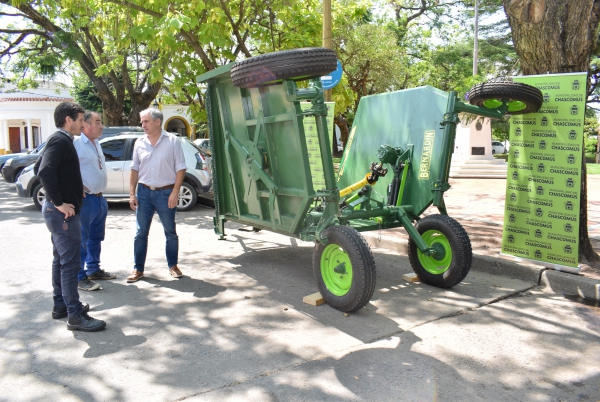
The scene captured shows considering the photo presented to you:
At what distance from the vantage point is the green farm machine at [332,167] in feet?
16.0

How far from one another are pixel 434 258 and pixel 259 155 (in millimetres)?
2153

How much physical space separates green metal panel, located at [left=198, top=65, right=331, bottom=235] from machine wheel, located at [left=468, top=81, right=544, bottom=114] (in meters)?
1.95

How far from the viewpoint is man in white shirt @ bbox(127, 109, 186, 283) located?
578 centimetres

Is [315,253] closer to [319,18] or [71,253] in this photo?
[71,253]

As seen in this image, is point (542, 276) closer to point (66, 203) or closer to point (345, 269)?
point (345, 269)

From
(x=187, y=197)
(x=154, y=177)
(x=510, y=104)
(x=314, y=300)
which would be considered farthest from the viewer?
(x=187, y=197)

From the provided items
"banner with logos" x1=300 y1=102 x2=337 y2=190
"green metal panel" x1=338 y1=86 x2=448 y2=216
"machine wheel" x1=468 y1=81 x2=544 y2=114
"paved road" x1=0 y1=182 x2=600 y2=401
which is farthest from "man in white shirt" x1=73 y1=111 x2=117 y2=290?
"machine wheel" x1=468 y1=81 x2=544 y2=114

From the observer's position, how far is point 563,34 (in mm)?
6043

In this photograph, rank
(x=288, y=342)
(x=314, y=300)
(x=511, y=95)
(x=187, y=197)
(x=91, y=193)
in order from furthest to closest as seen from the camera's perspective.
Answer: (x=187, y=197)
(x=91, y=193)
(x=511, y=95)
(x=314, y=300)
(x=288, y=342)

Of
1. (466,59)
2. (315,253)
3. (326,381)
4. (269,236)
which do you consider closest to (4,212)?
(269,236)

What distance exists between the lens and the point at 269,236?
8.53 meters

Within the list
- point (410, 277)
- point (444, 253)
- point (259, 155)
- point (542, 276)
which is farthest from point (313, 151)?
point (542, 276)

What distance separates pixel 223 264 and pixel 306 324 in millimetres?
2400

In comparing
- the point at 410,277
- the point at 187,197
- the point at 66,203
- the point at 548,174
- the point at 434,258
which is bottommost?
the point at 410,277
